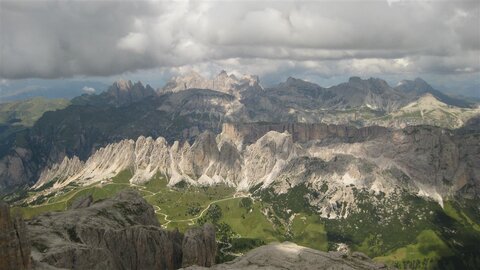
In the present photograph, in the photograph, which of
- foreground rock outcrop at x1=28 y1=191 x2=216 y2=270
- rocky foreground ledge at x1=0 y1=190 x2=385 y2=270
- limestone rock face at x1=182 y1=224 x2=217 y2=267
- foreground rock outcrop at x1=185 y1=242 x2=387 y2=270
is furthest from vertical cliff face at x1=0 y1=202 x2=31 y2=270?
limestone rock face at x1=182 y1=224 x2=217 y2=267

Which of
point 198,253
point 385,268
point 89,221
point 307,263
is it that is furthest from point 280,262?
point 89,221

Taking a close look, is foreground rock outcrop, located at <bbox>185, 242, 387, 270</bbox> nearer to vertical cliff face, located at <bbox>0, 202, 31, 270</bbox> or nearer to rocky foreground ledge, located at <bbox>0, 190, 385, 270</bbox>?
rocky foreground ledge, located at <bbox>0, 190, 385, 270</bbox>

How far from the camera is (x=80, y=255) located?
145m

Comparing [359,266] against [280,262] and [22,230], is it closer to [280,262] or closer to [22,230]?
[280,262]

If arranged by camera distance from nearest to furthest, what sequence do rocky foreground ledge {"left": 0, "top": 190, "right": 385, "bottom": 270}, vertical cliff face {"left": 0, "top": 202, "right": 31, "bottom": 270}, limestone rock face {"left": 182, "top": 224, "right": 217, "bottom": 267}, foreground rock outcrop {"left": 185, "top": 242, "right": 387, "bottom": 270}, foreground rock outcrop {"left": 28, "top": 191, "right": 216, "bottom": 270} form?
vertical cliff face {"left": 0, "top": 202, "right": 31, "bottom": 270}
rocky foreground ledge {"left": 0, "top": 190, "right": 385, "bottom": 270}
foreground rock outcrop {"left": 185, "top": 242, "right": 387, "bottom": 270}
foreground rock outcrop {"left": 28, "top": 191, "right": 216, "bottom": 270}
limestone rock face {"left": 182, "top": 224, "right": 217, "bottom": 267}

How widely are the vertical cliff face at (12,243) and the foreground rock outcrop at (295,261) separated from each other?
4962 cm

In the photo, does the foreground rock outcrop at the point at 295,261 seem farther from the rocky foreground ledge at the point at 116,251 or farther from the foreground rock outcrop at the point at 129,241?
the foreground rock outcrop at the point at 129,241

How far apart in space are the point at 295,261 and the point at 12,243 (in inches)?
3218

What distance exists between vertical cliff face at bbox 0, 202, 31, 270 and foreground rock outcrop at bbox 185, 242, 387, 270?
49.6 metres

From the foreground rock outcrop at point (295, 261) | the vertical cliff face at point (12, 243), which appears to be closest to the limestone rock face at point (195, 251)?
the foreground rock outcrop at point (295, 261)

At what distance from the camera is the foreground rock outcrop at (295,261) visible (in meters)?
139

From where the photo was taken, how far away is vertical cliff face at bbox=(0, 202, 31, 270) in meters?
106

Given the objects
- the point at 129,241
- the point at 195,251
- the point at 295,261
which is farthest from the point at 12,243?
the point at 195,251

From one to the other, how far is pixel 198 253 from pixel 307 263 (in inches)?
2558
